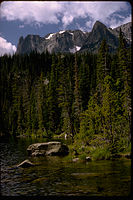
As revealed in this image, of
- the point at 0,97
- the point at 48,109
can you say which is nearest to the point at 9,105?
the point at 0,97

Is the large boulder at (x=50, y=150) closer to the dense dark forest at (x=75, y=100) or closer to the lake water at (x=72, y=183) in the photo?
the dense dark forest at (x=75, y=100)

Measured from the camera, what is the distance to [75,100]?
35.8m

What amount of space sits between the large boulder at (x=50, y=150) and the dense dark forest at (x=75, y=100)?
2124 millimetres

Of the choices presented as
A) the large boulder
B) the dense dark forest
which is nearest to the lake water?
the dense dark forest

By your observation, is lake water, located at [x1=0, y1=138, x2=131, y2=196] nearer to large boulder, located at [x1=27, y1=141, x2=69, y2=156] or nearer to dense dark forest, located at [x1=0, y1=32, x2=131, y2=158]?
dense dark forest, located at [x1=0, y1=32, x2=131, y2=158]

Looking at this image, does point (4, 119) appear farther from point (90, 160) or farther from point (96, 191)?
point (96, 191)

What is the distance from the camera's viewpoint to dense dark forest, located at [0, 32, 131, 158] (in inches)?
715

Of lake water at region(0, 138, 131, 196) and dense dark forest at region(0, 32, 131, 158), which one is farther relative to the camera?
dense dark forest at region(0, 32, 131, 158)

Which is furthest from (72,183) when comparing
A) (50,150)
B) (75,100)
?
(75,100)

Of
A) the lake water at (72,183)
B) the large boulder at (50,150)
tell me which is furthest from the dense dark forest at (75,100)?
the lake water at (72,183)

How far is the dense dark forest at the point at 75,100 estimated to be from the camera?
59.6 feet

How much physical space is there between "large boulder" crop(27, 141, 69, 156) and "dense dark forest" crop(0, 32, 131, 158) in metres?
2.12

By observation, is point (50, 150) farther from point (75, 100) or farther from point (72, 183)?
point (75, 100)

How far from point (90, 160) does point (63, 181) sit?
21.6 ft
